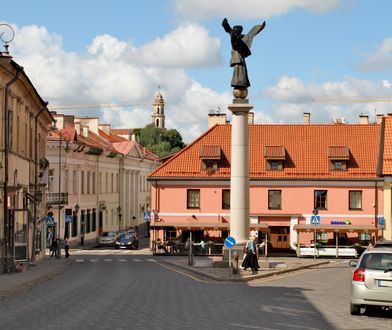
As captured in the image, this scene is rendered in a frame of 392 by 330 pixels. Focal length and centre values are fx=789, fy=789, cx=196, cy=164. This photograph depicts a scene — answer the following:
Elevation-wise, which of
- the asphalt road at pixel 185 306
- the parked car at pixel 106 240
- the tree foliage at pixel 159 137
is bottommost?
the parked car at pixel 106 240

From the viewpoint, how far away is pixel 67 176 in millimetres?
67125

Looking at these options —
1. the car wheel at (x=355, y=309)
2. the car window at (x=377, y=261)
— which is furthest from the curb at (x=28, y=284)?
the car window at (x=377, y=261)

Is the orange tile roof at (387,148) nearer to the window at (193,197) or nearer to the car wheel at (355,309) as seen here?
the window at (193,197)

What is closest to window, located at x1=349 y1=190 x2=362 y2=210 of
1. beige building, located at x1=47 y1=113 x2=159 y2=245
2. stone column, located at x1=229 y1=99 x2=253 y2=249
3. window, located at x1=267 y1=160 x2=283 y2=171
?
window, located at x1=267 y1=160 x2=283 y2=171

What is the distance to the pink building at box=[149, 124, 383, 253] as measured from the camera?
56188 millimetres

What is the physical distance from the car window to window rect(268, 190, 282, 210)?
40.1m

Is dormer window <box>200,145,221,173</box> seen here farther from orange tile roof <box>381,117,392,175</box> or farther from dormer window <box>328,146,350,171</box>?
orange tile roof <box>381,117,392,175</box>

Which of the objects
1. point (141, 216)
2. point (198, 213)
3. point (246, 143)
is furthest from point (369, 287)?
point (141, 216)

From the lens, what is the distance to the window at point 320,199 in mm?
56844

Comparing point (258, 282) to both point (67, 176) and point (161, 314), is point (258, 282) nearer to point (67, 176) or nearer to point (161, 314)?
point (161, 314)

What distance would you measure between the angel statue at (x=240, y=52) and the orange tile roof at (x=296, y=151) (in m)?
24.6

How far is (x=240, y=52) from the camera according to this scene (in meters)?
33.2

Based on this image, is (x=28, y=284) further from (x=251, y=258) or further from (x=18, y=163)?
(x=18, y=163)

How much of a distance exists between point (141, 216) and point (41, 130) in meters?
53.1
